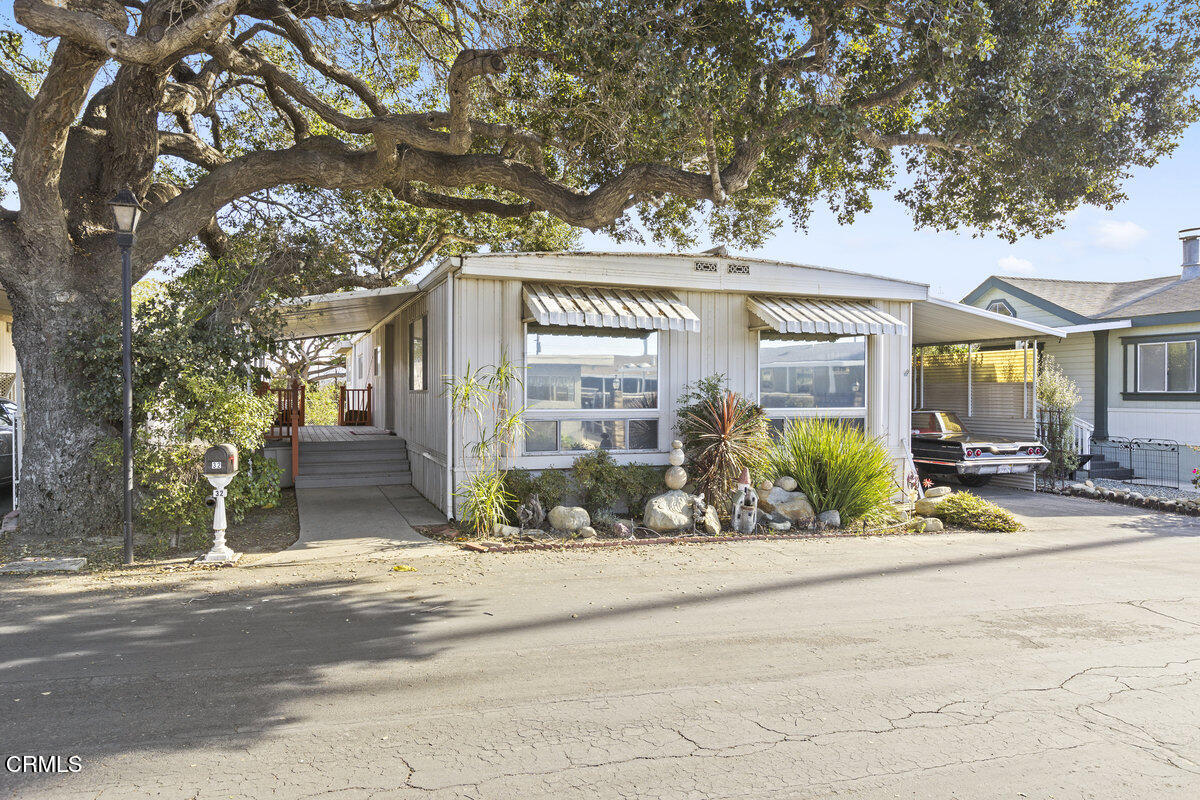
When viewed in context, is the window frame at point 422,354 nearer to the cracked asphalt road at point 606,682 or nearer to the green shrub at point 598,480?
the green shrub at point 598,480

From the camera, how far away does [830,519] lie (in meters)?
9.81

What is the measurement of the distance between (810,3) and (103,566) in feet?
30.7

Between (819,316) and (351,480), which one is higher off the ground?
(819,316)

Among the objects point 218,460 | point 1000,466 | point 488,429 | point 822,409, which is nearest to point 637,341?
point 488,429

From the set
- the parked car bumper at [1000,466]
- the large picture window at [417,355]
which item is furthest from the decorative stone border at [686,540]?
the large picture window at [417,355]

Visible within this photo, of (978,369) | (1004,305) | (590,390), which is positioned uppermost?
(1004,305)

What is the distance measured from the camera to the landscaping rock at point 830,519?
9.80 m

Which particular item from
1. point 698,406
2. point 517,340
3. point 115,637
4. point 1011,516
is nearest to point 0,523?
point 115,637

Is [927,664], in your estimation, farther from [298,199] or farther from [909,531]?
[298,199]

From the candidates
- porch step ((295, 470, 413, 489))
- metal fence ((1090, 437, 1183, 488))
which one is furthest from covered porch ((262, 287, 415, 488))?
metal fence ((1090, 437, 1183, 488))

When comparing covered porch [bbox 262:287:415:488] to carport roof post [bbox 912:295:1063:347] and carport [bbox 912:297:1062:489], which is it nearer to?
carport roof post [bbox 912:295:1063:347]

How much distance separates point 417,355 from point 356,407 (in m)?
9.26

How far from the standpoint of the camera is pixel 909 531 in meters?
9.98

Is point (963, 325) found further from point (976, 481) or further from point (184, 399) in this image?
point (184, 399)
